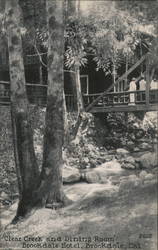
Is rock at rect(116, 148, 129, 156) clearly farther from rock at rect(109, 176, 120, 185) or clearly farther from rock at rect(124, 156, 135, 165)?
rock at rect(109, 176, 120, 185)

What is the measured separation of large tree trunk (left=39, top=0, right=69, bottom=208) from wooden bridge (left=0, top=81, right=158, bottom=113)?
6.43 metres

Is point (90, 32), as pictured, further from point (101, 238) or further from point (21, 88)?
point (101, 238)

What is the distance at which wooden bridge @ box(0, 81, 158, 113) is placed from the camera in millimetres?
16688

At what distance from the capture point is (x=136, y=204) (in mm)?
8055

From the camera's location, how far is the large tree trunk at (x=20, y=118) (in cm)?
1005

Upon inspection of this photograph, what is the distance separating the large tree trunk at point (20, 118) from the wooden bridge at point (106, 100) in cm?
634

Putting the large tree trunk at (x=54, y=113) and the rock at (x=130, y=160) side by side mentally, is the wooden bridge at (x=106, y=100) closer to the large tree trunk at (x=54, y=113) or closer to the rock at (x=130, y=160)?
the rock at (x=130, y=160)

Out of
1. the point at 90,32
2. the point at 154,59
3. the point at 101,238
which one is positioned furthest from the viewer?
the point at 90,32

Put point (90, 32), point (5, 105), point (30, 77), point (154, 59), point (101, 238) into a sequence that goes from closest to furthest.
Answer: point (101, 238), point (154, 59), point (90, 32), point (5, 105), point (30, 77)

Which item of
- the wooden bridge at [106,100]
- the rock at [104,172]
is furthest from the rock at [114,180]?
the wooden bridge at [106,100]

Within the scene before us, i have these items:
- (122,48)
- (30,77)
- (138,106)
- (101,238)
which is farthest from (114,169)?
(30,77)

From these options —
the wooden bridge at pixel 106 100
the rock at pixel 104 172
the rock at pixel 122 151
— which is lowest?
the rock at pixel 104 172

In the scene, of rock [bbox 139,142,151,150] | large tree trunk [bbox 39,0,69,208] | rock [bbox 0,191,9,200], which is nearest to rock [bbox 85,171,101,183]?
rock [bbox 0,191,9,200]

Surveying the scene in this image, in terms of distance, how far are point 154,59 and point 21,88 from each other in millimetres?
3377
